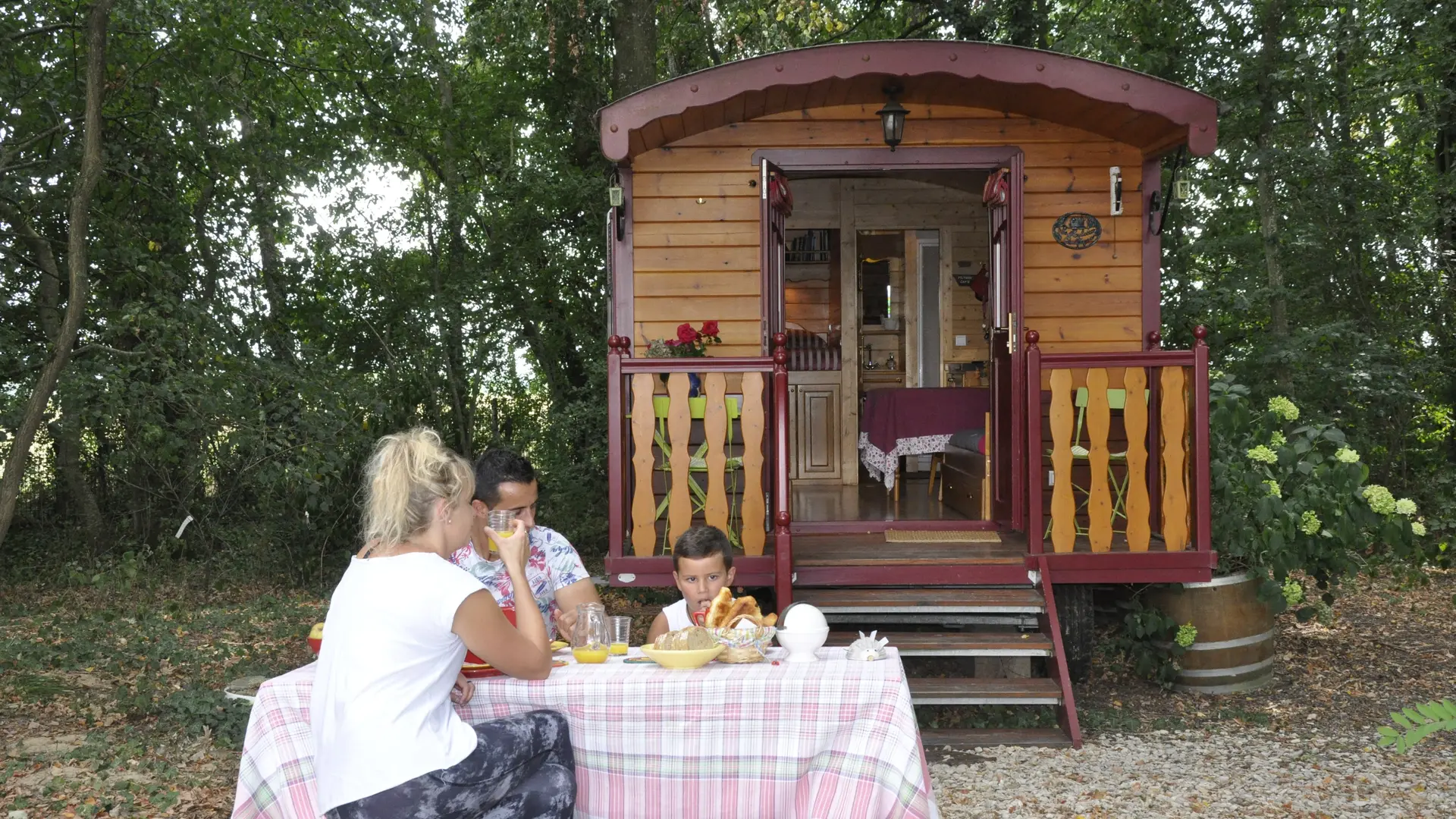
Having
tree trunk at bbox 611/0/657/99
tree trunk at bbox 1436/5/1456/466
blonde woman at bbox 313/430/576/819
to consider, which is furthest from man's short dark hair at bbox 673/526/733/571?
tree trunk at bbox 1436/5/1456/466

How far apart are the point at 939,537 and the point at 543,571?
2.93 m

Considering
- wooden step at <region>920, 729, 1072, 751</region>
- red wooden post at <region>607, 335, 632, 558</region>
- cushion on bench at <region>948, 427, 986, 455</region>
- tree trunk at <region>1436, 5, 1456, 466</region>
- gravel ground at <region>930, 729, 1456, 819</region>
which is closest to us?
gravel ground at <region>930, 729, 1456, 819</region>

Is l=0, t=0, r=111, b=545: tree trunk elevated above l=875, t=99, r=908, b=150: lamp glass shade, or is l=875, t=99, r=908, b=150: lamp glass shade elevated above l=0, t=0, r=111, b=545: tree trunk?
l=875, t=99, r=908, b=150: lamp glass shade

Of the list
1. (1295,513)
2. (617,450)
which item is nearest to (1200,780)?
(1295,513)

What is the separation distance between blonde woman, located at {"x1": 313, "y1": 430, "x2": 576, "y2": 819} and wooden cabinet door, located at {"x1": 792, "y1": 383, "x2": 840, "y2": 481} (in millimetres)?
6583

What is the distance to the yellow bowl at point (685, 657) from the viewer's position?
9.13 feet

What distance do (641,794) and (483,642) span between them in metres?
0.60

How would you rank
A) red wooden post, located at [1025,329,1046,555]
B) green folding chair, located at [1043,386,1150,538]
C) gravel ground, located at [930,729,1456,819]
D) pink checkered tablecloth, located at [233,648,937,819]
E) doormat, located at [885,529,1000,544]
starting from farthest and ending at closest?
doormat, located at [885,529,1000,544], green folding chair, located at [1043,386,1150,538], red wooden post, located at [1025,329,1046,555], gravel ground, located at [930,729,1456,819], pink checkered tablecloth, located at [233,648,937,819]

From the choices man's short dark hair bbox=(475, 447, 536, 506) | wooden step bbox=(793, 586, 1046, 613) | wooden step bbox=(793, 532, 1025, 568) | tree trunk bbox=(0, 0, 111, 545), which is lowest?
wooden step bbox=(793, 586, 1046, 613)

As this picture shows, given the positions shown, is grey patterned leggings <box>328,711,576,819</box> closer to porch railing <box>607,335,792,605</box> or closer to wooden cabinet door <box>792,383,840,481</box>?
porch railing <box>607,335,792,605</box>

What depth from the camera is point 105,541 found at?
32.0ft

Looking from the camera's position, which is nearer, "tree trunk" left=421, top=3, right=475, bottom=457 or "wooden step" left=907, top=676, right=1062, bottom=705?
"wooden step" left=907, top=676, right=1062, bottom=705

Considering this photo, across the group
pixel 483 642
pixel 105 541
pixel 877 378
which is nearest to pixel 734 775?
pixel 483 642

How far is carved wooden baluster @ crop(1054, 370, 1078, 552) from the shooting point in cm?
545
